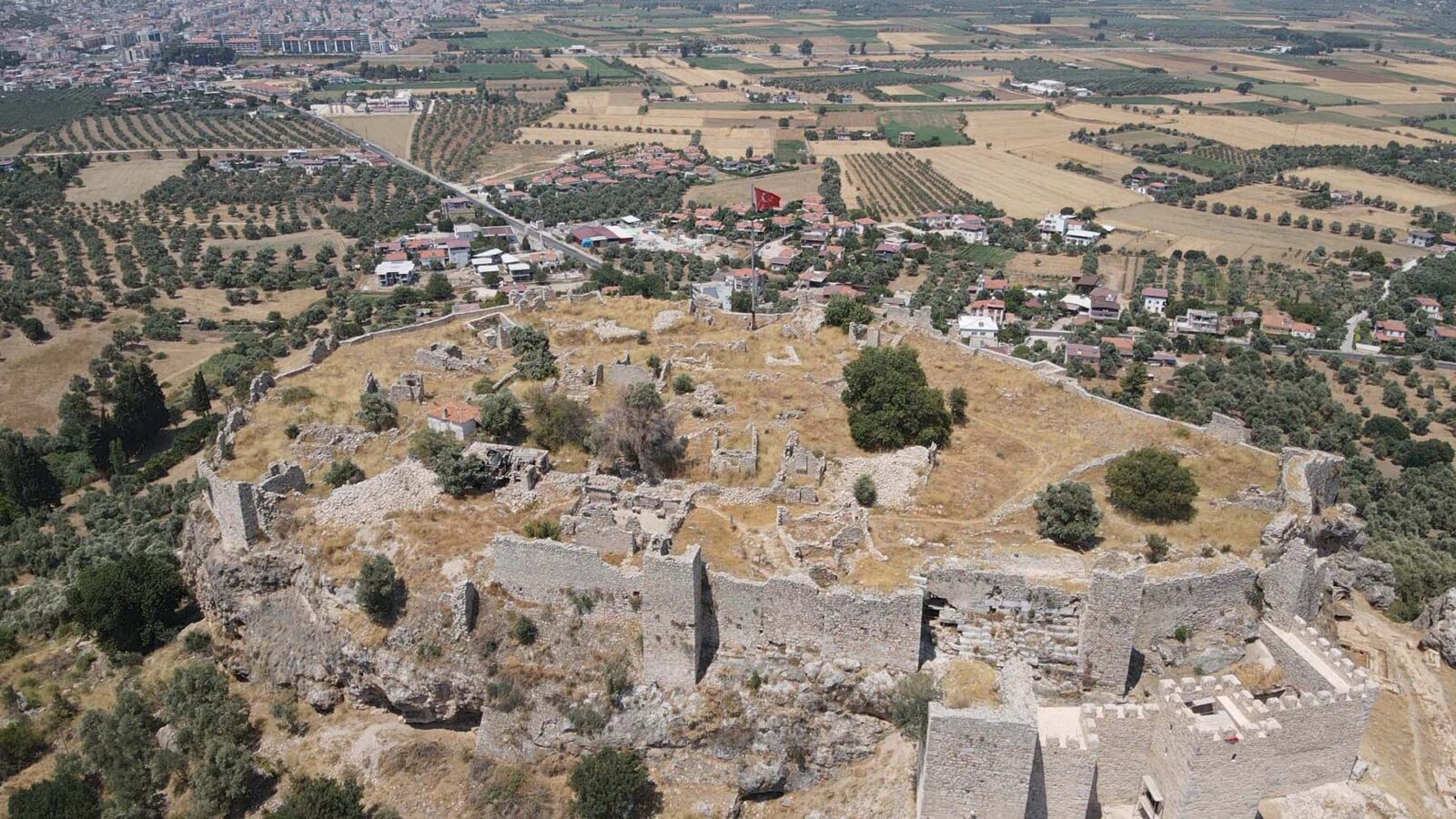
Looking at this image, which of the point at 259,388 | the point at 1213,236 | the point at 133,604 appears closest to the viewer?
the point at 133,604

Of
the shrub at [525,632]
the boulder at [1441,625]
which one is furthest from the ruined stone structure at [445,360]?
the boulder at [1441,625]

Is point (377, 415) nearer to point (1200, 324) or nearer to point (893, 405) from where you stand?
point (893, 405)

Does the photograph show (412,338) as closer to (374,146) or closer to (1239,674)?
(1239,674)

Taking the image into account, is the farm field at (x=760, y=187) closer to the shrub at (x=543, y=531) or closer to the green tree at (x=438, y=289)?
the green tree at (x=438, y=289)

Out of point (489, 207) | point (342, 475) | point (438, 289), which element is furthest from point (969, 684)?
point (489, 207)

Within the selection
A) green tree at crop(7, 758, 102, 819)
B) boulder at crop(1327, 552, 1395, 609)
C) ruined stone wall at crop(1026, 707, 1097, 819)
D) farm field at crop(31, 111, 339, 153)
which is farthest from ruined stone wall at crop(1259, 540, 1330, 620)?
farm field at crop(31, 111, 339, 153)

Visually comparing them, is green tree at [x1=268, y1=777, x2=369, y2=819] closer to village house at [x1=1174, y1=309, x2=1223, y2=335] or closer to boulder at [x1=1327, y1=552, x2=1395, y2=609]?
boulder at [x1=1327, y1=552, x2=1395, y2=609]
